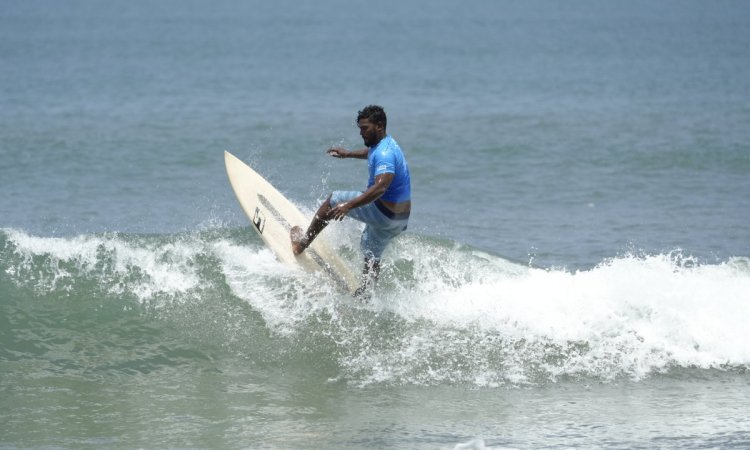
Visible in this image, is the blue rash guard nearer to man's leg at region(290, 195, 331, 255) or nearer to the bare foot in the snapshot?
man's leg at region(290, 195, 331, 255)

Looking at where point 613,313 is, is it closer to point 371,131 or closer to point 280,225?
point 371,131

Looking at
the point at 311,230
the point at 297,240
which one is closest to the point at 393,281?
the point at 297,240

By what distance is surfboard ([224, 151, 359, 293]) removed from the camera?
31.0 feet

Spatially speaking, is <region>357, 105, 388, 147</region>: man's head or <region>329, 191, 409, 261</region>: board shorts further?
<region>329, 191, 409, 261</region>: board shorts

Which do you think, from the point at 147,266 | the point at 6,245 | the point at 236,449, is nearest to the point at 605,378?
the point at 236,449

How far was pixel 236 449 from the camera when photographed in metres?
6.63

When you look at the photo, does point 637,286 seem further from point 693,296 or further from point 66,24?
point 66,24

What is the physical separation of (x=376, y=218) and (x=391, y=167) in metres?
0.57

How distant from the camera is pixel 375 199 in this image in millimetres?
A: 8227

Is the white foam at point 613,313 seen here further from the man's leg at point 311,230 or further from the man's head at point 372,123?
the man's head at point 372,123

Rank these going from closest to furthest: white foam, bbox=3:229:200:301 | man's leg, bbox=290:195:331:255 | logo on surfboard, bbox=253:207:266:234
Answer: man's leg, bbox=290:195:331:255, white foam, bbox=3:229:200:301, logo on surfboard, bbox=253:207:266:234

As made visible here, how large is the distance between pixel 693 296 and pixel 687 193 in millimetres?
7723

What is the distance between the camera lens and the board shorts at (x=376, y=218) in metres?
8.56

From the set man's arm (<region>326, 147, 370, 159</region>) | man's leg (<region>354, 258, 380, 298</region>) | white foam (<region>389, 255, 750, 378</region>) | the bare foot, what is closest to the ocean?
white foam (<region>389, 255, 750, 378</region>)
